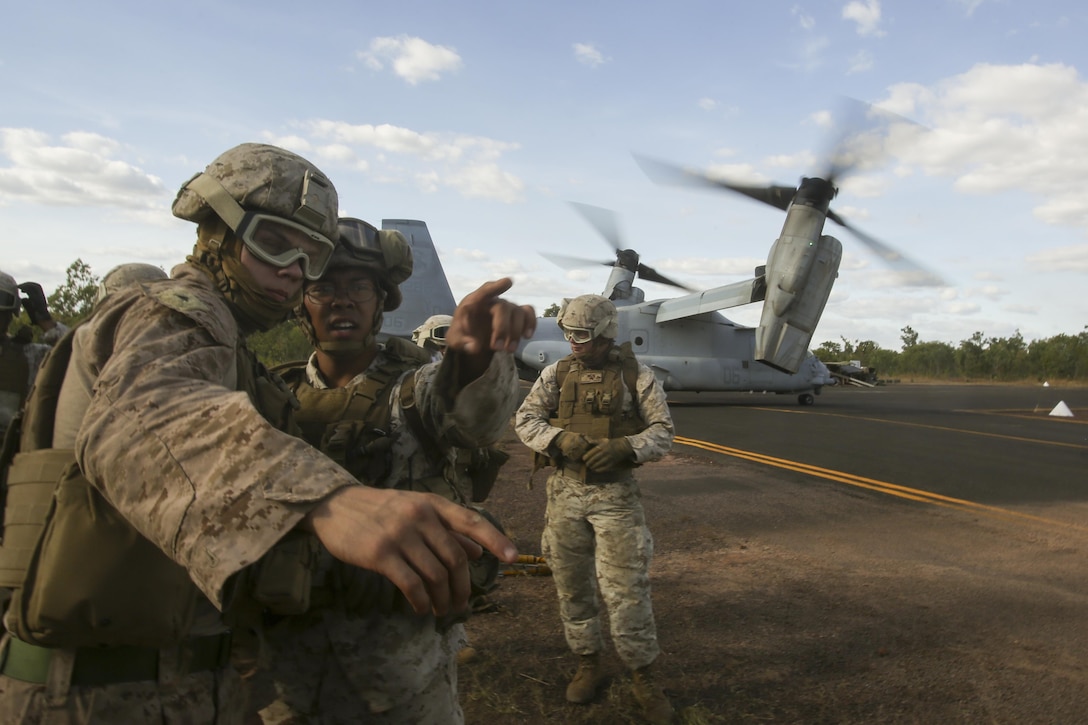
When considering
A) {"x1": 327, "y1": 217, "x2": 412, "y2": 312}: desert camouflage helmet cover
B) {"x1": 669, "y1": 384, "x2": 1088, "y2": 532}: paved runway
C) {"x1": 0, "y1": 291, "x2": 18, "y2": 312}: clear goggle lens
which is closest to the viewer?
{"x1": 327, "y1": 217, "x2": 412, "y2": 312}: desert camouflage helmet cover

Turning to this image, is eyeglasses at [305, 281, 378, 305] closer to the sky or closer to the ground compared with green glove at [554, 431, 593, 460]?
closer to the sky

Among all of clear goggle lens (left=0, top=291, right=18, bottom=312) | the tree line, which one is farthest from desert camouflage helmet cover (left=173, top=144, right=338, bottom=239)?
the tree line

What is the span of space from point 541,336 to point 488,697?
Answer: 16637 mm

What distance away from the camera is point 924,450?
1303 centimetres

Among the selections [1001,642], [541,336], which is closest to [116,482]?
[1001,642]

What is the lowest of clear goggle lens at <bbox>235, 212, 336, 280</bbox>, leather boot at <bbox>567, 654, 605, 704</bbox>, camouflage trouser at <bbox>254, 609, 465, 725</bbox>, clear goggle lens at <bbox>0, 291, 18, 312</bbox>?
leather boot at <bbox>567, 654, 605, 704</bbox>

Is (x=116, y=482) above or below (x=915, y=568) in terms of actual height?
above

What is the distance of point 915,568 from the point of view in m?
5.98

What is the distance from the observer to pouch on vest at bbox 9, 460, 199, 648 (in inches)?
47.0

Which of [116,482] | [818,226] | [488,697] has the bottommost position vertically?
[488,697]

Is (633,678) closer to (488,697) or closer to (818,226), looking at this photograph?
(488,697)

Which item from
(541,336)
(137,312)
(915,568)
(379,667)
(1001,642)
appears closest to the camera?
(137,312)

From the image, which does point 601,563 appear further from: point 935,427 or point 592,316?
point 935,427

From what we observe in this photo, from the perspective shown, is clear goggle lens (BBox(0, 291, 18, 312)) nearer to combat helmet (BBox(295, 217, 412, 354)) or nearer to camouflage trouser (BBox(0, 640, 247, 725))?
combat helmet (BBox(295, 217, 412, 354))
